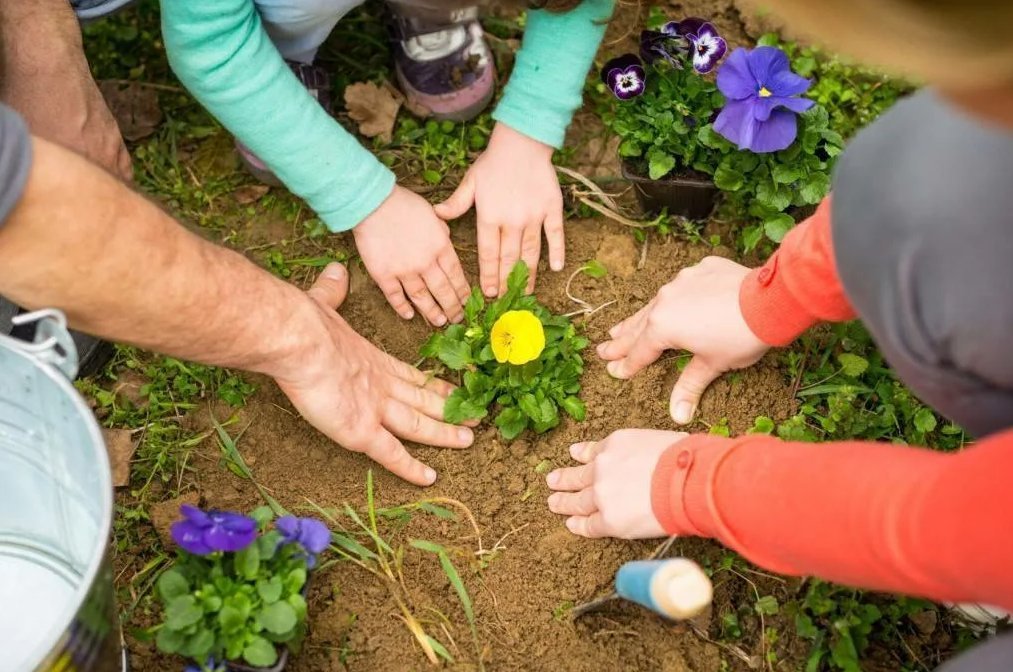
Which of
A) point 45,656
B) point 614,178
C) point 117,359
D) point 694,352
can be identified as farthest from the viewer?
point 614,178

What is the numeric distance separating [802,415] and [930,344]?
2.32ft

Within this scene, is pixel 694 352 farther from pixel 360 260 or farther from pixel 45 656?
pixel 45 656

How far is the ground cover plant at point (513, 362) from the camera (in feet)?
6.46

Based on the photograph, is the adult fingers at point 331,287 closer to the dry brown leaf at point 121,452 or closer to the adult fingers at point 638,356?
the dry brown leaf at point 121,452

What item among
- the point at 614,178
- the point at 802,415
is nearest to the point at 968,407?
the point at 802,415

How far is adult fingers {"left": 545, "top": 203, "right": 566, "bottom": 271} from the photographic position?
2217mm

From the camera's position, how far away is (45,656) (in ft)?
4.15

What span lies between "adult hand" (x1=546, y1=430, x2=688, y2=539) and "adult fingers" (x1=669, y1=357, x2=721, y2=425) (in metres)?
0.16

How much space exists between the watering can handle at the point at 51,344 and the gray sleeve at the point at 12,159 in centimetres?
14

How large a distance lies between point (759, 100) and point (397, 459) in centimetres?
105

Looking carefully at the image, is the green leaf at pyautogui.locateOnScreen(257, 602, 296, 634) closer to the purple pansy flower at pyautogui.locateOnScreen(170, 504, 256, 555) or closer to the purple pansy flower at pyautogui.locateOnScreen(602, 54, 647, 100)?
the purple pansy flower at pyautogui.locateOnScreen(170, 504, 256, 555)

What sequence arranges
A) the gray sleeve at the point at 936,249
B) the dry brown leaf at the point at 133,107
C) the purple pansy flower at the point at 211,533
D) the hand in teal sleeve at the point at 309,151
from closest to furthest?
the gray sleeve at the point at 936,249 → the purple pansy flower at the point at 211,533 → the hand in teal sleeve at the point at 309,151 → the dry brown leaf at the point at 133,107

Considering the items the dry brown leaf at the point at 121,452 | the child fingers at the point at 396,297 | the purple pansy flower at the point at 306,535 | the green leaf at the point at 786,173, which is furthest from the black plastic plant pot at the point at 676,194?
the dry brown leaf at the point at 121,452

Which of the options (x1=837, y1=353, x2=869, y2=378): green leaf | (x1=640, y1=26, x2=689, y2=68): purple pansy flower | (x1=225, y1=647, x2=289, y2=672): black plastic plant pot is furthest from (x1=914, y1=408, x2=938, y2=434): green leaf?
(x1=225, y1=647, x2=289, y2=672): black plastic plant pot
